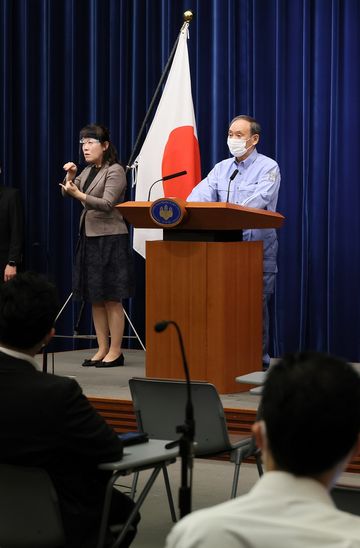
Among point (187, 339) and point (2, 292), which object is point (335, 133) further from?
point (2, 292)

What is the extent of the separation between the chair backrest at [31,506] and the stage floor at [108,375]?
2.18m

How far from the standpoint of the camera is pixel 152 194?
6.64m

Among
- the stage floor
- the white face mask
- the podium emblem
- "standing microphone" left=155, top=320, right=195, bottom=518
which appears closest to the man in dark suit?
the stage floor

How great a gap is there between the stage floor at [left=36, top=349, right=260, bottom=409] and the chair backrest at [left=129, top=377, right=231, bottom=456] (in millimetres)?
1065

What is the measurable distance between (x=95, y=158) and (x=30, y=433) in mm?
3424

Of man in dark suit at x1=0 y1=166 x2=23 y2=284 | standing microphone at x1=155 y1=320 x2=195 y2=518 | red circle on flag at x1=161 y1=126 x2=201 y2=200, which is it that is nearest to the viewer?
standing microphone at x1=155 y1=320 x2=195 y2=518

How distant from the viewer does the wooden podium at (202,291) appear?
4758 mm

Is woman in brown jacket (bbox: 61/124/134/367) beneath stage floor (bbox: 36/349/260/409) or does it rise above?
above

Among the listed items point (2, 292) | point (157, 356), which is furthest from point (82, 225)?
point (2, 292)

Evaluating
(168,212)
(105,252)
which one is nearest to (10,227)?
(105,252)

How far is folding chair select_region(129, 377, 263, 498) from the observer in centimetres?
350

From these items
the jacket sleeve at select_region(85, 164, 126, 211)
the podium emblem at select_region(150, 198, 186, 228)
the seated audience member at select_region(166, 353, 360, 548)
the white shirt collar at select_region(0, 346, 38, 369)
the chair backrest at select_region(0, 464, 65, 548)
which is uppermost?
the jacket sleeve at select_region(85, 164, 126, 211)

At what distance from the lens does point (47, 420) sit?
8.09ft

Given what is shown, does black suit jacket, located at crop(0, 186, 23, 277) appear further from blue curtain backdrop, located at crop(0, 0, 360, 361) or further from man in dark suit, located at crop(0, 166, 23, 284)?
blue curtain backdrop, located at crop(0, 0, 360, 361)
